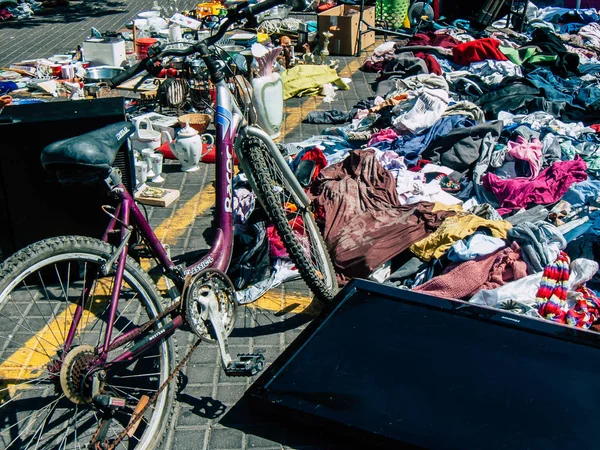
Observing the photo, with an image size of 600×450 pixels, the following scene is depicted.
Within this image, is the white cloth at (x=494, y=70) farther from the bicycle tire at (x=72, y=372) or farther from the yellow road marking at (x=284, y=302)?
the bicycle tire at (x=72, y=372)

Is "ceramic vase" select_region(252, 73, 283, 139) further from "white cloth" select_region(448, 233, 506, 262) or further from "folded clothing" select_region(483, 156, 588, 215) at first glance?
"white cloth" select_region(448, 233, 506, 262)

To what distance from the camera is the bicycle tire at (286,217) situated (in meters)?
3.59

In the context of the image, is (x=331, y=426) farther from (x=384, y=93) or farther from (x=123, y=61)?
(x=123, y=61)

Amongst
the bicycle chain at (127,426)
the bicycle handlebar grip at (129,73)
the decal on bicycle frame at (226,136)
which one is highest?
the bicycle handlebar grip at (129,73)

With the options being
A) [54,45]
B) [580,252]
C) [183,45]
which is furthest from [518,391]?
[54,45]

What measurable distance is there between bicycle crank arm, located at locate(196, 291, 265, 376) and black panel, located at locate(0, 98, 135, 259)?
1.32 m

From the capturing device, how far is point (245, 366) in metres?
3.24

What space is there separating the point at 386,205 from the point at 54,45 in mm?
7865

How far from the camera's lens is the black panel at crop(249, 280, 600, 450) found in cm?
293

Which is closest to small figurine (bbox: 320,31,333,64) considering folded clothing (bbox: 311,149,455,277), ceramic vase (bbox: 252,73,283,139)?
ceramic vase (bbox: 252,73,283,139)

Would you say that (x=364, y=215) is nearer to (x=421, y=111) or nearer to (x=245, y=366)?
(x=245, y=366)

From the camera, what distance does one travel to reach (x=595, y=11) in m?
12.0

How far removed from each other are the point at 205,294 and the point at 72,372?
2.66 ft

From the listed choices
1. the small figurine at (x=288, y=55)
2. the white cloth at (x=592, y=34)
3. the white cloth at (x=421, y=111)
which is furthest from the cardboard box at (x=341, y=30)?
the white cloth at (x=592, y=34)
